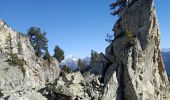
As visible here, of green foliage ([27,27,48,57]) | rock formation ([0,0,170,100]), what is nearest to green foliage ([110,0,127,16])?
rock formation ([0,0,170,100])

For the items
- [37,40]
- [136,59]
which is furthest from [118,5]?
[37,40]

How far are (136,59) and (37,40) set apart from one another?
7792 cm

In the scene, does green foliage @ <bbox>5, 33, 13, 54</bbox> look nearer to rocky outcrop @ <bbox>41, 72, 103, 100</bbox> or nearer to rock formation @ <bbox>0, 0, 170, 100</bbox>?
rock formation @ <bbox>0, 0, 170, 100</bbox>

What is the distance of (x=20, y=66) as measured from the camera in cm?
10688

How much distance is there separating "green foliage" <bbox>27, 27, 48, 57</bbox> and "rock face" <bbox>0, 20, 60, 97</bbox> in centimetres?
849

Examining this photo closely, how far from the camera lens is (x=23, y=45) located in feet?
403

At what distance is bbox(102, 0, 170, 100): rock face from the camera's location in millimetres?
70562

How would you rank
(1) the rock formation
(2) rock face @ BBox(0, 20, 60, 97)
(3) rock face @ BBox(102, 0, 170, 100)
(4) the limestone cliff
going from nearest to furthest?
(1) the rock formation → (4) the limestone cliff → (3) rock face @ BBox(102, 0, 170, 100) → (2) rock face @ BBox(0, 20, 60, 97)

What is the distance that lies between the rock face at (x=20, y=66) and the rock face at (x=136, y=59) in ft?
94.0

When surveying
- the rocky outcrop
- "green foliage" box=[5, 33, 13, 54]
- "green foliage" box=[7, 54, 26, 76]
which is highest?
"green foliage" box=[5, 33, 13, 54]

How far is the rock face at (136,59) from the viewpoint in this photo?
70.6 m

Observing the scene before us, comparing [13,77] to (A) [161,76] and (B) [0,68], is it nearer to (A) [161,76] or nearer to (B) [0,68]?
(B) [0,68]

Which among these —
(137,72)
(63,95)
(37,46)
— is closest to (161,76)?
(137,72)

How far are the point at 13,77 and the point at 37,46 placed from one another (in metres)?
42.2
